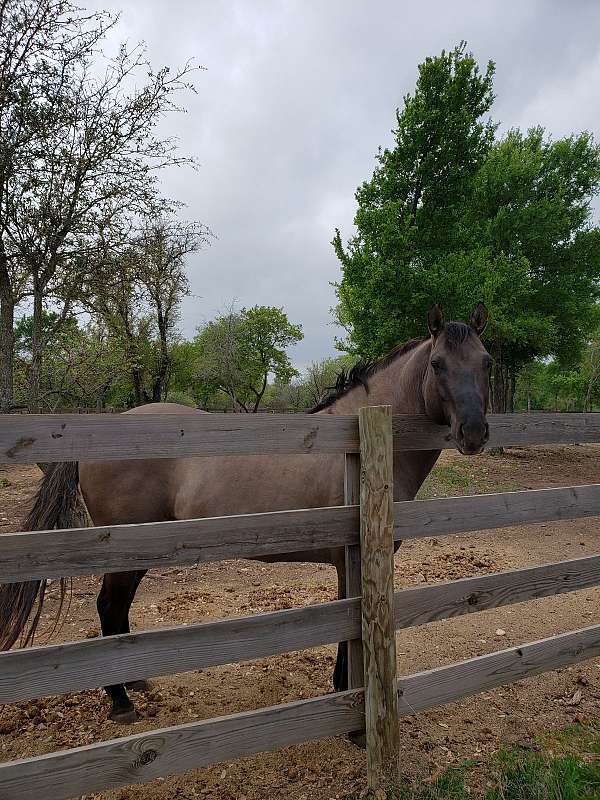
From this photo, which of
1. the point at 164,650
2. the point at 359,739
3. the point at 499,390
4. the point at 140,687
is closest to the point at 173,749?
the point at 164,650

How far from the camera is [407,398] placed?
3246mm

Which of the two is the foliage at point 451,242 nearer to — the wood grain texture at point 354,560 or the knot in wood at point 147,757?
the wood grain texture at point 354,560

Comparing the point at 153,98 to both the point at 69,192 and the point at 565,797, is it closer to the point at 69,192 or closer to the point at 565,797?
the point at 69,192

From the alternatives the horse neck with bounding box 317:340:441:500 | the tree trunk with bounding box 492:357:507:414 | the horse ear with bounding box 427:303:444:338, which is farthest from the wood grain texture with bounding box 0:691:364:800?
the tree trunk with bounding box 492:357:507:414

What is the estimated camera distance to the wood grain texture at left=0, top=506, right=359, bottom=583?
5.95 ft

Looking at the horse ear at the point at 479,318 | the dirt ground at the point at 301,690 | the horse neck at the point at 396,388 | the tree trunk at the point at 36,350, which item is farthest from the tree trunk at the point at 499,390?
the horse neck at the point at 396,388

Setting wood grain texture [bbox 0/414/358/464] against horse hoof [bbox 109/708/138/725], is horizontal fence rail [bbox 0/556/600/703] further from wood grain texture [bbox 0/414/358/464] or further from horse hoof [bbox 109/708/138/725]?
horse hoof [bbox 109/708/138/725]

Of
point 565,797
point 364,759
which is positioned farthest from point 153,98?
point 565,797

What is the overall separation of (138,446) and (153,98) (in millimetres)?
7135

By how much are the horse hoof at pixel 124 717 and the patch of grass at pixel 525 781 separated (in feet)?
5.19

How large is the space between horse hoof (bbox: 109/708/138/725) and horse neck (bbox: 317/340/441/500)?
2.28 m

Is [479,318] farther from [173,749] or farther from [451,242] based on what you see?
[451,242]

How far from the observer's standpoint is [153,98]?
23.7 feet

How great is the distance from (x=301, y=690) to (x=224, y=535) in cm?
218
